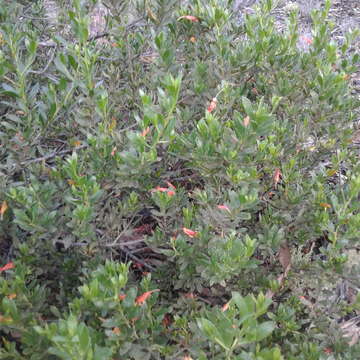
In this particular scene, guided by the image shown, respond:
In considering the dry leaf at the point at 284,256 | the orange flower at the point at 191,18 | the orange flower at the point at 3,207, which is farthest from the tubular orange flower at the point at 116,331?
the orange flower at the point at 191,18

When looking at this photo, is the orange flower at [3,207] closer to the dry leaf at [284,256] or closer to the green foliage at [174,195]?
the green foliage at [174,195]

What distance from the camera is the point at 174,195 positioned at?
1.86 metres

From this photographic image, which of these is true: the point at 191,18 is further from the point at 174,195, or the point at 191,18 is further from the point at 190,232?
the point at 190,232

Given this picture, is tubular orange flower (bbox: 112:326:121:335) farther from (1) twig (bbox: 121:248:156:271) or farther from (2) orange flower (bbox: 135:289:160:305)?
(1) twig (bbox: 121:248:156:271)

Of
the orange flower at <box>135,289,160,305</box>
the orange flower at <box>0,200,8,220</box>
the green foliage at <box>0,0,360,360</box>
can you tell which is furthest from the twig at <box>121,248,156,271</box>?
the orange flower at <box>0,200,8,220</box>

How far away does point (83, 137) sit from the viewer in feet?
7.93

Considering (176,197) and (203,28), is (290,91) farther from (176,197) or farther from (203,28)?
(176,197)

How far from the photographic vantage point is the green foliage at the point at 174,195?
1.68 meters

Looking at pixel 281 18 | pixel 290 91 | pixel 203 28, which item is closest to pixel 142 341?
pixel 290 91

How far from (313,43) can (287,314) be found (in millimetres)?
1425

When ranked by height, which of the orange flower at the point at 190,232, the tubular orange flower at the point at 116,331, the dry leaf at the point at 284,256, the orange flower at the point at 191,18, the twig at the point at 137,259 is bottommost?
the twig at the point at 137,259

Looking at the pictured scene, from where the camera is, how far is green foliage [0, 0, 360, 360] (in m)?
1.68

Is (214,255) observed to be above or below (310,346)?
above

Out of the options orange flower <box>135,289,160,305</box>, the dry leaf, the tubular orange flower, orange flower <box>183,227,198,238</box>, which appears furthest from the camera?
the dry leaf
